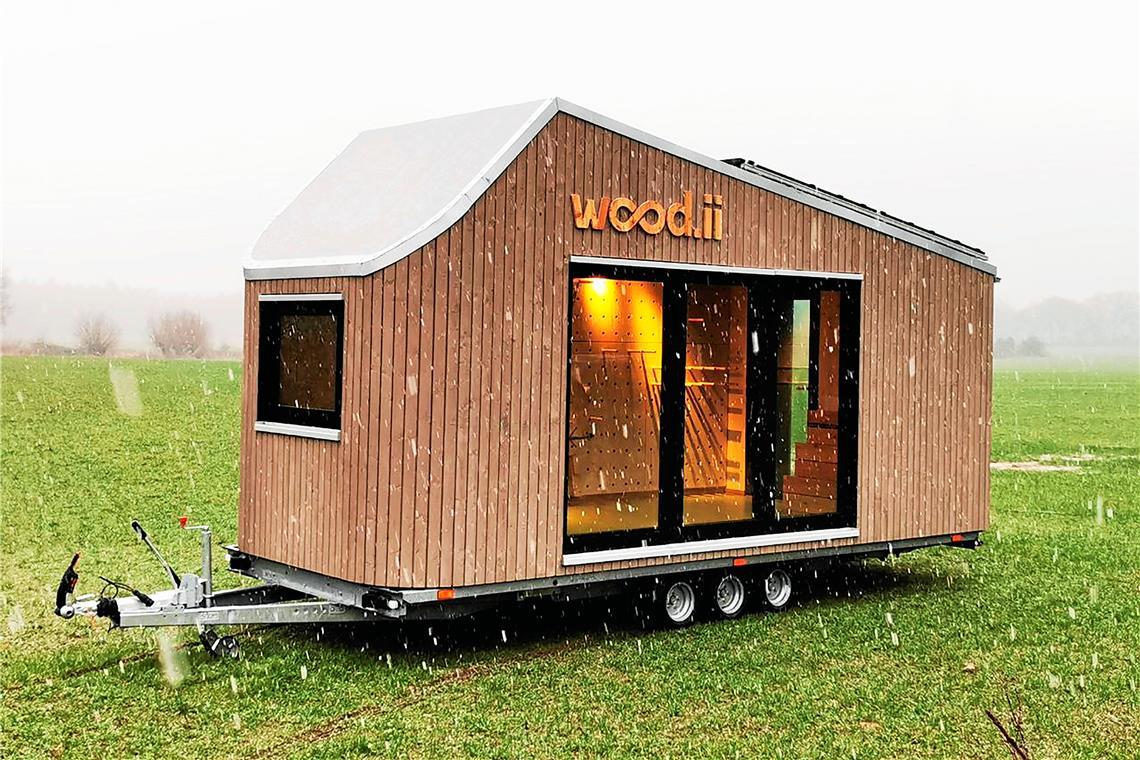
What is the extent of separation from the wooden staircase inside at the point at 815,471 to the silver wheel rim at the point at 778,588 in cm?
72

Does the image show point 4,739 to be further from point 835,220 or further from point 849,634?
point 835,220

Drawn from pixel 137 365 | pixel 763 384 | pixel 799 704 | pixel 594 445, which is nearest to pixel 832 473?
pixel 763 384

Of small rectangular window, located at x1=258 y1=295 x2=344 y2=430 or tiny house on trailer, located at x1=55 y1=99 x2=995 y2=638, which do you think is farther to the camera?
small rectangular window, located at x1=258 y1=295 x2=344 y2=430

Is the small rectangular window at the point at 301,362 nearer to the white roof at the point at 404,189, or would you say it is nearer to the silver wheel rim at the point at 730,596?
the white roof at the point at 404,189

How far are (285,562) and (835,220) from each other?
527 centimetres

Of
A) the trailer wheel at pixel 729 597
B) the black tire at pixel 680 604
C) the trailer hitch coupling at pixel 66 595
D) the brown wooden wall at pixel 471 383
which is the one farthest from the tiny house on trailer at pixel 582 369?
the trailer hitch coupling at pixel 66 595

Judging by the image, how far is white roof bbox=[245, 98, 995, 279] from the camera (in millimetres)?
9445

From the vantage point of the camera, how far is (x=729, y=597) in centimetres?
1138

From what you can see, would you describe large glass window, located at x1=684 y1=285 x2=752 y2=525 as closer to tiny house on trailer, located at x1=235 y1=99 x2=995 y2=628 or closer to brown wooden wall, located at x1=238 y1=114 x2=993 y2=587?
tiny house on trailer, located at x1=235 y1=99 x2=995 y2=628

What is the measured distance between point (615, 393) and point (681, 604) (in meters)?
→ 2.73

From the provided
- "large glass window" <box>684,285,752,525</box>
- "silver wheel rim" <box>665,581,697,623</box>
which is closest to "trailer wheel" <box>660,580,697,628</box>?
"silver wheel rim" <box>665,581,697,623</box>

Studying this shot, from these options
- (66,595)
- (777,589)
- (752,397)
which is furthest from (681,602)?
(66,595)

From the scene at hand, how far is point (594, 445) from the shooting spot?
12859 millimetres

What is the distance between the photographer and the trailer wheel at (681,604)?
10891mm
